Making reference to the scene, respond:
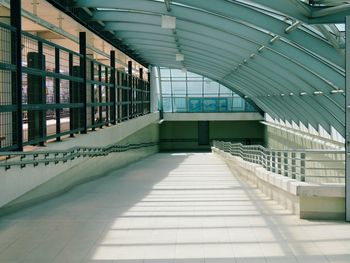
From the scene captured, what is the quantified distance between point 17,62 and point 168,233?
13.4 feet

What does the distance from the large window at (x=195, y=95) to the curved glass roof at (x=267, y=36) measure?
19064 millimetres

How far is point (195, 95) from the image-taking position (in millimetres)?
48500

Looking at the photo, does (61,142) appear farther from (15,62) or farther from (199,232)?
(199,232)

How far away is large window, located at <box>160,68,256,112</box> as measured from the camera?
1882 inches

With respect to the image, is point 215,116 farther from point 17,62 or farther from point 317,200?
point 317,200

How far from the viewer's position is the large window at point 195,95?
157 ft

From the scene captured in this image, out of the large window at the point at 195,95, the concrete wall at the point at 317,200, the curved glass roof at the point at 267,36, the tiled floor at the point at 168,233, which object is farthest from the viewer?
the large window at the point at 195,95

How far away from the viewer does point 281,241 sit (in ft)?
24.1

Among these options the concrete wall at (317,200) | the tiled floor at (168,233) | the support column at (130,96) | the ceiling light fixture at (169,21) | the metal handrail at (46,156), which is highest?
the ceiling light fixture at (169,21)

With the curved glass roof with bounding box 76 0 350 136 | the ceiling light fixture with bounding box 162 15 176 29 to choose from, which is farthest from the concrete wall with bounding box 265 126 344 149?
the ceiling light fixture with bounding box 162 15 176 29

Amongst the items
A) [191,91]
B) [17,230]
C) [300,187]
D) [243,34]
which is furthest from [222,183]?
[191,91]

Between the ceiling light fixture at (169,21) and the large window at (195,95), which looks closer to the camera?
the ceiling light fixture at (169,21)

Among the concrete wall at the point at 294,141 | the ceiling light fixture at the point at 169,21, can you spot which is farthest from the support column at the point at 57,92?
the concrete wall at the point at 294,141

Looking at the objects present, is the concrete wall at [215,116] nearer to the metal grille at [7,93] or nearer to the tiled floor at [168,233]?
the tiled floor at [168,233]
